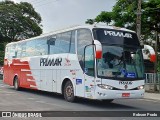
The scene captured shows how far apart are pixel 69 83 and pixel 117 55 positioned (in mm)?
2883

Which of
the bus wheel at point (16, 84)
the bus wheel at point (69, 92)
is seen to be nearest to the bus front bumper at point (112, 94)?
the bus wheel at point (69, 92)

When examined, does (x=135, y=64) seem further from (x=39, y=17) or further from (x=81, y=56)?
(x=39, y=17)

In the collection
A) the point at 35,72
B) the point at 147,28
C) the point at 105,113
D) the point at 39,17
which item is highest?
the point at 39,17

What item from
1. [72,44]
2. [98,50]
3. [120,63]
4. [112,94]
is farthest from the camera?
[72,44]

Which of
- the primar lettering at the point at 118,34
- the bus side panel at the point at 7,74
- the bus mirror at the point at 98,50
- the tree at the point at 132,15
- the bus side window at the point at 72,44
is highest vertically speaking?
the tree at the point at 132,15

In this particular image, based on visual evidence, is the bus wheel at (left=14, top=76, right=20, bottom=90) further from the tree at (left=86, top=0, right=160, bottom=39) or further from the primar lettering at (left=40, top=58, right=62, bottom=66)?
the tree at (left=86, top=0, right=160, bottom=39)

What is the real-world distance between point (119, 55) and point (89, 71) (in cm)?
137

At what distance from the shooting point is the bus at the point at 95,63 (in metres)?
14.4

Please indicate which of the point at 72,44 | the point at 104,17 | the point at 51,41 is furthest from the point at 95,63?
the point at 104,17

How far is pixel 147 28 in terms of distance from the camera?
29016 mm

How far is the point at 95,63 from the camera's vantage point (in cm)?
1448

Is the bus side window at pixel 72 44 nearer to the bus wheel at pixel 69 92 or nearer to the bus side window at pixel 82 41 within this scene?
the bus side window at pixel 82 41

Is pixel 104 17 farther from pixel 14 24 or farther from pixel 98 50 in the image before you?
pixel 14 24

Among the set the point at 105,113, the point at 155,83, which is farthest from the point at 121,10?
the point at 105,113
